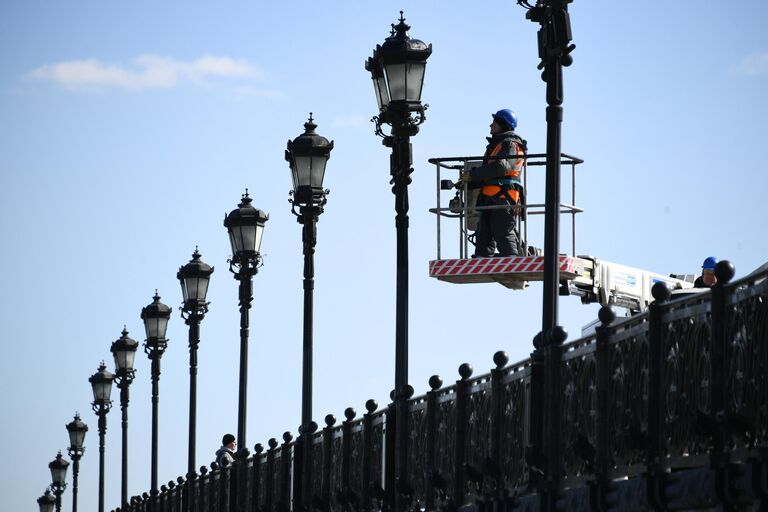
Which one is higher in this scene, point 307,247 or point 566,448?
point 307,247

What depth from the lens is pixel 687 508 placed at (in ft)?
30.5

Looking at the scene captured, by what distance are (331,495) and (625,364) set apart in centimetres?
1030

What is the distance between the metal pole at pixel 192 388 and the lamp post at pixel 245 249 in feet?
14.1

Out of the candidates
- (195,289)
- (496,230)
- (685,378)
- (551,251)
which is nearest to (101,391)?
(195,289)

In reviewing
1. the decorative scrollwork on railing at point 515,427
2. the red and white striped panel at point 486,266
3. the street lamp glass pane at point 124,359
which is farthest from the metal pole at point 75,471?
the decorative scrollwork on railing at point 515,427

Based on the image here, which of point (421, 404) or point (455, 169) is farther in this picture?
point (455, 169)

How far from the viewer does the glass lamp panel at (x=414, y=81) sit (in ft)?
59.3

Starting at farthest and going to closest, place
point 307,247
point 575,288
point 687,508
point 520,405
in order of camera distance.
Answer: point 575,288 → point 307,247 → point 520,405 → point 687,508

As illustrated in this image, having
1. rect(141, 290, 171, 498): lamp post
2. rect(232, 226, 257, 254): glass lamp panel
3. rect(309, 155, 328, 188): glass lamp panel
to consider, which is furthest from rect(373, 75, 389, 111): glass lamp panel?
rect(141, 290, 171, 498): lamp post

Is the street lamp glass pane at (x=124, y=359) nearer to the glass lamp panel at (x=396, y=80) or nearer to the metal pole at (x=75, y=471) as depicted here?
the metal pole at (x=75, y=471)

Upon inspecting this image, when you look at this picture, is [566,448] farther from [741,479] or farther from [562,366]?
[741,479]

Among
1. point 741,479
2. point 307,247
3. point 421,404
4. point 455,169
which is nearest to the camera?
point 741,479

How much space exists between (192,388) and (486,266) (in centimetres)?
888

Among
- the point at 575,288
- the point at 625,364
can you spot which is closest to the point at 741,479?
the point at 625,364
